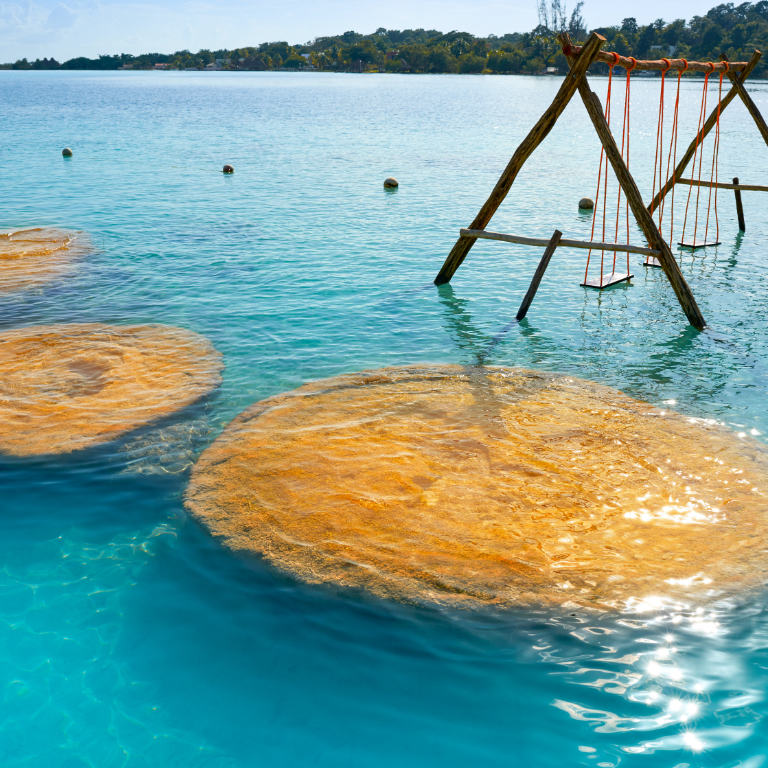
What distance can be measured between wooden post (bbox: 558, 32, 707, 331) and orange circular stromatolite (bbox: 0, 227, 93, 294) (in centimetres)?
1131

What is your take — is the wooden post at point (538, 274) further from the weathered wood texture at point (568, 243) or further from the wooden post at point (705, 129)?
the wooden post at point (705, 129)

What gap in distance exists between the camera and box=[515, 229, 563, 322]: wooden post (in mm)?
10852

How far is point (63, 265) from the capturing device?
15.1 m

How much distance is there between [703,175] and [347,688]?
27.9m

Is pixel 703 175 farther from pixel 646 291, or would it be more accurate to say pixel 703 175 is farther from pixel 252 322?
→ pixel 252 322

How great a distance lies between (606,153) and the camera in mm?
10414

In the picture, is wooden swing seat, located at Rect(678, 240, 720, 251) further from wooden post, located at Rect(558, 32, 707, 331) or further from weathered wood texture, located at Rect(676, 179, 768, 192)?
wooden post, located at Rect(558, 32, 707, 331)

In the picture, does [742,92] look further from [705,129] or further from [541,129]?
[541,129]

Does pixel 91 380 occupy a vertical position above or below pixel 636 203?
below

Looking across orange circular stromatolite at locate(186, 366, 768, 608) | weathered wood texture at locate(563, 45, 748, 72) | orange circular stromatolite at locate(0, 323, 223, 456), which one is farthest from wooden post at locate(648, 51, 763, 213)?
orange circular stromatolite at locate(0, 323, 223, 456)

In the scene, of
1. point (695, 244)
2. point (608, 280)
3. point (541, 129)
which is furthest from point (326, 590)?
point (695, 244)

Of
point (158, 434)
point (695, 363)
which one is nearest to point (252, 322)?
point (158, 434)

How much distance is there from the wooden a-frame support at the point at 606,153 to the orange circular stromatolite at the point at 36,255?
9.54 metres

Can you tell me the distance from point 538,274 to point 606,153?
7.06 ft
